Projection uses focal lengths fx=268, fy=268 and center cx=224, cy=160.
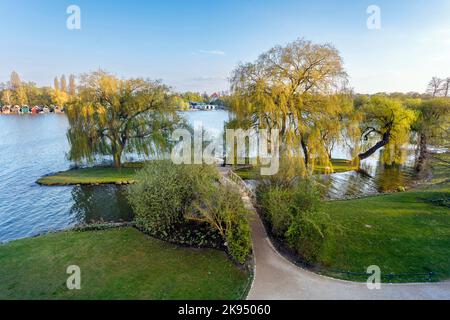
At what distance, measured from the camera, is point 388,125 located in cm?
3178

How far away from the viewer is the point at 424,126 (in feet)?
106

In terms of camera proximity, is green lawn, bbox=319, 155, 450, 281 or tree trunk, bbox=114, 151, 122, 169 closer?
green lawn, bbox=319, 155, 450, 281

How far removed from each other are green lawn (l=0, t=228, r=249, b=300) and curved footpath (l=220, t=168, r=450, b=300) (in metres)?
0.82

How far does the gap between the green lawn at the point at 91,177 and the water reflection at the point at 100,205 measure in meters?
1.16

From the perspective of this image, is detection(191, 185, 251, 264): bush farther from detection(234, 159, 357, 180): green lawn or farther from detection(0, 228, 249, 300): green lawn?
detection(234, 159, 357, 180): green lawn

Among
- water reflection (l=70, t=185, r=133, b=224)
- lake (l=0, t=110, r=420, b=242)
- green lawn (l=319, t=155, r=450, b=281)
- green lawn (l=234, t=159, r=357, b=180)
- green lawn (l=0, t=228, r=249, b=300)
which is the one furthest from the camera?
green lawn (l=234, t=159, r=357, b=180)

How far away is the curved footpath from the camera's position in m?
9.91

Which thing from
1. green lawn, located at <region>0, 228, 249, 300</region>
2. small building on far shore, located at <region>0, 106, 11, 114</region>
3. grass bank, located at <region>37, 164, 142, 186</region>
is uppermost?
small building on far shore, located at <region>0, 106, 11, 114</region>

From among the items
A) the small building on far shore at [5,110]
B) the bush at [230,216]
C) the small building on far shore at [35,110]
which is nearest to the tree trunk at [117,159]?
the bush at [230,216]

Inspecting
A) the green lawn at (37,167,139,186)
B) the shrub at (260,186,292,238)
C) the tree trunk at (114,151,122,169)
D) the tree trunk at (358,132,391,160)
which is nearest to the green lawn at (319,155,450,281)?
the shrub at (260,186,292,238)

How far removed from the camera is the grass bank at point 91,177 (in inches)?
993

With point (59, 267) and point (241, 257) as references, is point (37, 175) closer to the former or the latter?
point (59, 267)
